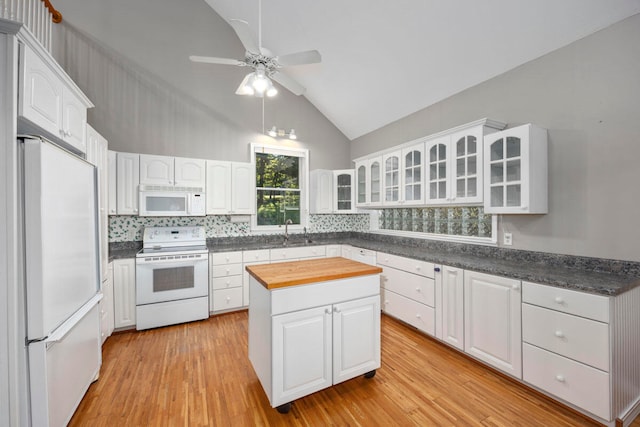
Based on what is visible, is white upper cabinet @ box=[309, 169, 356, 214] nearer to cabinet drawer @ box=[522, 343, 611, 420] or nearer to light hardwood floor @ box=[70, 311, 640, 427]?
light hardwood floor @ box=[70, 311, 640, 427]

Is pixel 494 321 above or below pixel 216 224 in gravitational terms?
below

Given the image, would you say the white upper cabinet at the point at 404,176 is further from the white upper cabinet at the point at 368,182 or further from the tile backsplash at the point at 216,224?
the tile backsplash at the point at 216,224

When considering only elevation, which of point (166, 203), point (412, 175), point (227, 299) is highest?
point (412, 175)

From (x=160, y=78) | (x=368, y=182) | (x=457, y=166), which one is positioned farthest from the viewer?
(x=368, y=182)

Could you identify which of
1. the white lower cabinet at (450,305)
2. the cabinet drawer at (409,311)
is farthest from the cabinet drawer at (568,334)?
the cabinet drawer at (409,311)

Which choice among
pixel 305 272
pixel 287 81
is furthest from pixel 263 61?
pixel 305 272

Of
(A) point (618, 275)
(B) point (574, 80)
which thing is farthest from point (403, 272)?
(B) point (574, 80)

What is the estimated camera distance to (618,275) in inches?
77.8

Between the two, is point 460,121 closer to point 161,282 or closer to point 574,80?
point 574,80

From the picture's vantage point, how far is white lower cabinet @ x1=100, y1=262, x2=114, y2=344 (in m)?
2.77

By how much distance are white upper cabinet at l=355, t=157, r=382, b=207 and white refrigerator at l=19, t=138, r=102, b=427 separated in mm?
3366

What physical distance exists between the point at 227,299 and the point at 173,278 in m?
0.76

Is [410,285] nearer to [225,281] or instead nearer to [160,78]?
[225,281]

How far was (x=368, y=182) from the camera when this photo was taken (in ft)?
14.1
